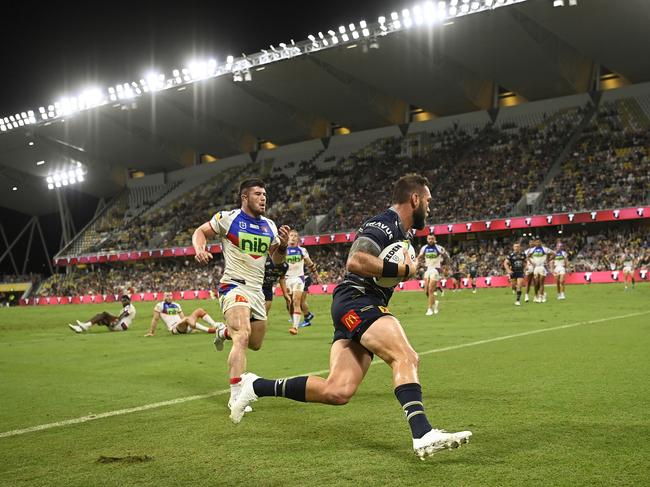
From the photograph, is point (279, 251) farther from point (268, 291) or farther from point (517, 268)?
point (517, 268)

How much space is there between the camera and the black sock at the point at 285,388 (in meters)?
5.62

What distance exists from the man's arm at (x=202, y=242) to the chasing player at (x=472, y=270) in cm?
2979

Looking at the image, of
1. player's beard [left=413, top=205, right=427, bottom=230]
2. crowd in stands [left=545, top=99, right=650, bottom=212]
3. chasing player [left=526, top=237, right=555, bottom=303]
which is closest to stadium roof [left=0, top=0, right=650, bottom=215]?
crowd in stands [left=545, top=99, right=650, bottom=212]

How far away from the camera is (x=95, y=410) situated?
7.86m

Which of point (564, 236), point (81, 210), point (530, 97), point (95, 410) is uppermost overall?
point (530, 97)

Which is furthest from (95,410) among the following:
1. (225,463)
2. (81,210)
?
(81,210)

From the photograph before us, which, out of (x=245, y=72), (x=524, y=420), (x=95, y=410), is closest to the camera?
(x=524, y=420)

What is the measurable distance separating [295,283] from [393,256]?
46.5 feet

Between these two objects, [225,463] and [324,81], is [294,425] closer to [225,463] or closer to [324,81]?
[225,463]

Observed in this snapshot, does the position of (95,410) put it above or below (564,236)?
below

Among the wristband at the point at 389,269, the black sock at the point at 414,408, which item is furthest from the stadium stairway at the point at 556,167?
the black sock at the point at 414,408

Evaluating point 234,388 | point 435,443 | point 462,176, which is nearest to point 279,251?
point 234,388

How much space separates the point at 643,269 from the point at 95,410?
3321 centimetres

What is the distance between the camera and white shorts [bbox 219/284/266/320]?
26.4ft
